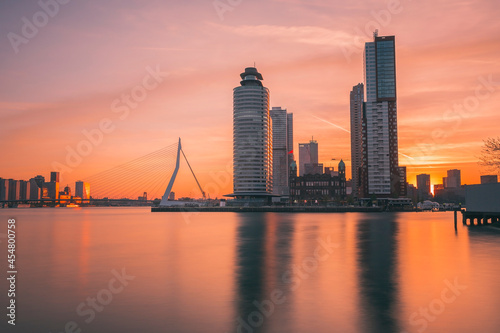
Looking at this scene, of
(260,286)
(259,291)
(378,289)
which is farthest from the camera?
(260,286)

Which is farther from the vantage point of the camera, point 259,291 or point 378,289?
point 378,289

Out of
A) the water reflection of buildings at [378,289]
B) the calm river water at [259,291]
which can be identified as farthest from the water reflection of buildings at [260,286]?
the water reflection of buildings at [378,289]

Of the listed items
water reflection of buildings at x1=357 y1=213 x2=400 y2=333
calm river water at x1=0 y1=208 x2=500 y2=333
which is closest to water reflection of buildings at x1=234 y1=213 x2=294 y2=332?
calm river water at x1=0 y1=208 x2=500 y2=333

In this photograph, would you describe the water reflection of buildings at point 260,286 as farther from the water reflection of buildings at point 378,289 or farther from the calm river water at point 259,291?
the water reflection of buildings at point 378,289

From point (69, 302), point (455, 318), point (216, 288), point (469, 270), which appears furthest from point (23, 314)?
point (469, 270)

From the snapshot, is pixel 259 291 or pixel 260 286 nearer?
pixel 259 291

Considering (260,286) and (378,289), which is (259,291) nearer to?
(260,286)

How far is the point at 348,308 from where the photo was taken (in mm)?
23828

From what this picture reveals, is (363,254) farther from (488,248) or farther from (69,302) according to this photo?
(69,302)

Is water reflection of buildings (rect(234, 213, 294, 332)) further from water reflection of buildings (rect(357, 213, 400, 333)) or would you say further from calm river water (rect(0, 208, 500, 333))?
water reflection of buildings (rect(357, 213, 400, 333))

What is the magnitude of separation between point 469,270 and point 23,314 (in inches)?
1423

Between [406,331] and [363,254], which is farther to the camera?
[363,254]

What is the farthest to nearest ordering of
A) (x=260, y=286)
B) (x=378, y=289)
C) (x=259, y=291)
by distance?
1. (x=260, y=286)
2. (x=378, y=289)
3. (x=259, y=291)

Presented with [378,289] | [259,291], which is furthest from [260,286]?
[378,289]
